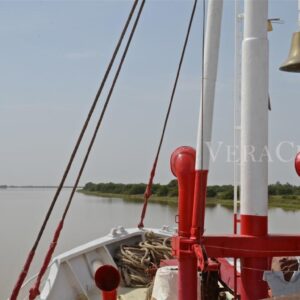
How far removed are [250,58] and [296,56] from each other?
415mm

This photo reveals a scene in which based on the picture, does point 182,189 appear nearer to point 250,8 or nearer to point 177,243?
point 177,243

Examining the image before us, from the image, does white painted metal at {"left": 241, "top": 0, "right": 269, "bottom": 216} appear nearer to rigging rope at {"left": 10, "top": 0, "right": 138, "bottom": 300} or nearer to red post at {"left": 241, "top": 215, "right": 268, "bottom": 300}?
red post at {"left": 241, "top": 215, "right": 268, "bottom": 300}

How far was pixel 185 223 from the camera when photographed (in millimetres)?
4102

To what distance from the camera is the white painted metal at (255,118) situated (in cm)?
384

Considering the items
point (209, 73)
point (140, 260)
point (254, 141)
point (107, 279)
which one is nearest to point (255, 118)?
point (254, 141)

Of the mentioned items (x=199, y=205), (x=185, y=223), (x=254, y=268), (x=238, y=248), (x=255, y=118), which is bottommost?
(x=254, y=268)

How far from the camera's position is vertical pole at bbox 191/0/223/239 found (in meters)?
3.94

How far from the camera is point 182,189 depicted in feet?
13.7

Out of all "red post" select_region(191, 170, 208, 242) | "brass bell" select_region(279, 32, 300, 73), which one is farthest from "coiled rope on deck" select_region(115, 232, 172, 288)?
"brass bell" select_region(279, 32, 300, 73)

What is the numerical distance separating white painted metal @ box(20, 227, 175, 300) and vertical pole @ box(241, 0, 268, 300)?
2809 millimetres

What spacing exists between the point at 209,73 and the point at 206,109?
26 cm

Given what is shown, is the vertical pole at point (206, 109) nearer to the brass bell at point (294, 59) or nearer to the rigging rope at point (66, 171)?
the brass bell at point (294, 59)

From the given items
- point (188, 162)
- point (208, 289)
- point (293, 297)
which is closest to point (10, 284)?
point (208, 289)

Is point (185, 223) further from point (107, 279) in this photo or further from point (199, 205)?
point (107, 279)
